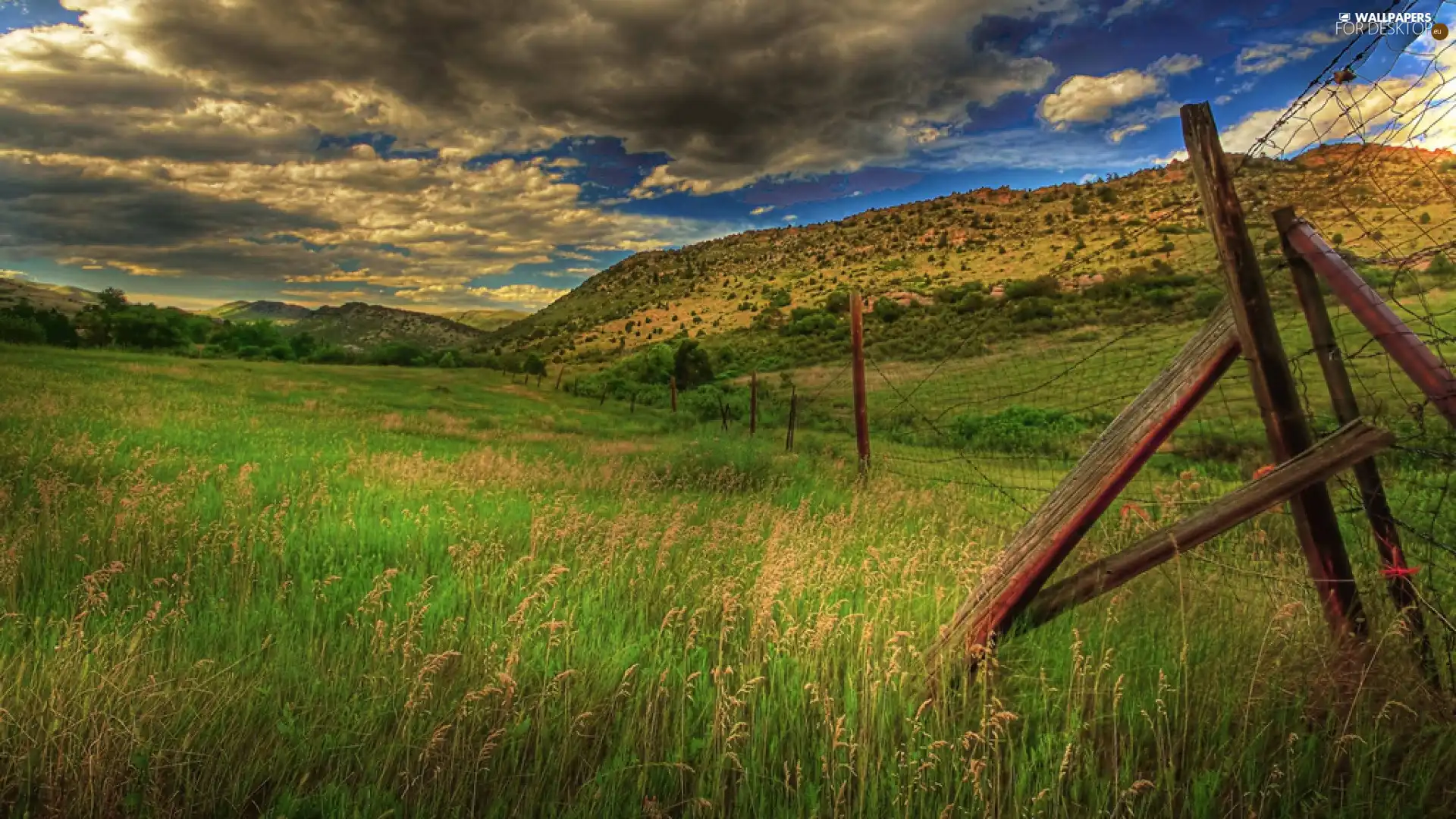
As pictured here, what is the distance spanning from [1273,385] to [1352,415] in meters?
0.54

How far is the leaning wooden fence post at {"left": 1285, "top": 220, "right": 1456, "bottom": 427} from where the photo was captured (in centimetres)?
267

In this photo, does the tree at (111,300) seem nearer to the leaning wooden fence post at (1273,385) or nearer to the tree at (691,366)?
the tree at (691,366)

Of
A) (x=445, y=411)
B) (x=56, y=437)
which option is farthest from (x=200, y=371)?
(x=56, y=437)

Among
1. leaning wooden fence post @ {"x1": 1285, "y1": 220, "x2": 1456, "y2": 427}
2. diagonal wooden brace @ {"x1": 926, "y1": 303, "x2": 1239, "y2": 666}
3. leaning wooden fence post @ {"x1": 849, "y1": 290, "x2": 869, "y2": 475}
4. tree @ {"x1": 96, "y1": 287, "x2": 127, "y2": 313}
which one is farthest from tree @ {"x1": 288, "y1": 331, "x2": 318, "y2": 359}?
leaning wooden fence post @ {"x1": 1285, "y1": 220, "x2": 1456, "y2": 427}

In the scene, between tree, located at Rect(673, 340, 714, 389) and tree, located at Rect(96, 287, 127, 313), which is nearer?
tree, located at Rect(673, 340, 714, 389)

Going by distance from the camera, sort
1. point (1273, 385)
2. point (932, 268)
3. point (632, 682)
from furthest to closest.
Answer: point (932, 268) → point (632, 682) → point (1273, 385)

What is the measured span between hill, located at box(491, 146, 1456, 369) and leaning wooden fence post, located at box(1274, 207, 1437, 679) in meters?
0.30

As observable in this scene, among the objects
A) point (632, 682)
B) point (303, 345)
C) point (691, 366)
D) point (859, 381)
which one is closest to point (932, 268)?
point (691, 366)

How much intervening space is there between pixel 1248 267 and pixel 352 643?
518cm

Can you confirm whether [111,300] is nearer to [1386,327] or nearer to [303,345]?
[303,345]

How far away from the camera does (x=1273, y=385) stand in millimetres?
3121

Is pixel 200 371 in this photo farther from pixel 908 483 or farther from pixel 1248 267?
pixel 1248 267

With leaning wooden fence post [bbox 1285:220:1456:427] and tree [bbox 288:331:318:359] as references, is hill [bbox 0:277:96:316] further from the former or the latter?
leaning wooden fence post [bbox 1285:220:1456:427]

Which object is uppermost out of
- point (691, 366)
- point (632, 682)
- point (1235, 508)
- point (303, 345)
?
point (303, 345)
